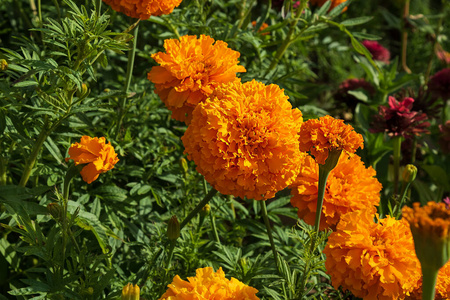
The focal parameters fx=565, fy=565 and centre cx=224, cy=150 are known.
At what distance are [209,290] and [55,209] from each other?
421 millimetres

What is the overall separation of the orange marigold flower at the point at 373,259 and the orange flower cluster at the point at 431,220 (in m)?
0.34

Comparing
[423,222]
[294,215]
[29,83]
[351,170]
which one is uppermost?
[423,222]

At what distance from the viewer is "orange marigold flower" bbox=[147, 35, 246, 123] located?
4.87 ft

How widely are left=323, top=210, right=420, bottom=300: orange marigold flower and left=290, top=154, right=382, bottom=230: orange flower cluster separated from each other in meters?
0.16

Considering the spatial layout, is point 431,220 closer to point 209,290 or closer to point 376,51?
point 209,290

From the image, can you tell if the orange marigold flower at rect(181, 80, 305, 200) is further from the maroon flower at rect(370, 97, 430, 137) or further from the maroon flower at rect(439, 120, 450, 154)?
the maroon flower at rect(439, 120, 450, 154)

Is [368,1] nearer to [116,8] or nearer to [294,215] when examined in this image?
[294,215]

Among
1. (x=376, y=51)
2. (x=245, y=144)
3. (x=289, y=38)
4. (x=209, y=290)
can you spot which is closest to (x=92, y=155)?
(x=245, y=144)

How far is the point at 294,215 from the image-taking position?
189 centimetres

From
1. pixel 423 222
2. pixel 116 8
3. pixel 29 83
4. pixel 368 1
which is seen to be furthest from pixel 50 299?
pixel 368 1

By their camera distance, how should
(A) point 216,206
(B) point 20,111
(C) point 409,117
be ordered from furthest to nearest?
(C) point 409,117, (A) point 216,206, (B) point 20,111

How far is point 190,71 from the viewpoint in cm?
147

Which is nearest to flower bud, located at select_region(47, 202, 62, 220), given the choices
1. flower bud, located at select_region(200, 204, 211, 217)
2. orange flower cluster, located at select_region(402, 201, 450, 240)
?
flower bud, located at select_region(200, 204, 211, 217)

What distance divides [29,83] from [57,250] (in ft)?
1.40
